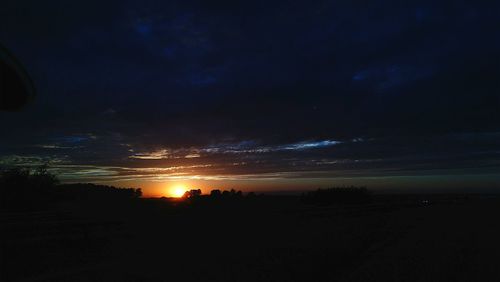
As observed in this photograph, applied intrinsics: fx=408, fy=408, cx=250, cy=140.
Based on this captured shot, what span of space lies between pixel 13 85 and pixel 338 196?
176 feet

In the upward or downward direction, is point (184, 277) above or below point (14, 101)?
below

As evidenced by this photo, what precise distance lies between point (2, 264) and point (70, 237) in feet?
17.7

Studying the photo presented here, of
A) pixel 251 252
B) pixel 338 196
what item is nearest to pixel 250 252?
pixel 251 252

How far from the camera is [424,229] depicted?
23609 mm

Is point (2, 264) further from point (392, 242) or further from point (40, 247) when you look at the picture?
point (392, 242)

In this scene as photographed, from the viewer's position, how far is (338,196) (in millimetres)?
54250

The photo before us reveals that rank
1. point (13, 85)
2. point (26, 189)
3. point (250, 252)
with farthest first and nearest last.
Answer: point (26, 189)
point (250, 252)
point (13, 85)

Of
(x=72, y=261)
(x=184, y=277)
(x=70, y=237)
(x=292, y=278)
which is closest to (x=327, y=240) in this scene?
(x=292, y=278)

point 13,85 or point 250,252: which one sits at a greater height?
point 13,85

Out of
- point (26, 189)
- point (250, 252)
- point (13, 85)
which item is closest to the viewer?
point (13, 85)

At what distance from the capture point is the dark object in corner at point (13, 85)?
2547 mm

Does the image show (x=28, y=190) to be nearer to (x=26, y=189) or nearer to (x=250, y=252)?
(x=26, y=189)

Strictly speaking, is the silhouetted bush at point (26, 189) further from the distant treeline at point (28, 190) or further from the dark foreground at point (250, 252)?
the dark foreground at point (250, 252)

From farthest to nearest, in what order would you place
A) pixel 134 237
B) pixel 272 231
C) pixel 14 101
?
pixel 272 231 < pixel 134 237 < pixel 14 101
